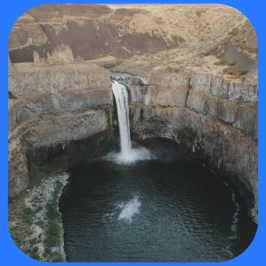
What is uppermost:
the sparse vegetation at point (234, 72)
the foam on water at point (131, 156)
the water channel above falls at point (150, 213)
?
the sparse vegetation at point (234, 72)

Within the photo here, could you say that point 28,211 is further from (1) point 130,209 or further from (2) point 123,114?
(2) point 123,114

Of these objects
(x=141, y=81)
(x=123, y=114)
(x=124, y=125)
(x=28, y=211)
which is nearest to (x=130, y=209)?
(x=28, y=211)

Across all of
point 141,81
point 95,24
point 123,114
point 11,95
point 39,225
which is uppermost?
point 95,24

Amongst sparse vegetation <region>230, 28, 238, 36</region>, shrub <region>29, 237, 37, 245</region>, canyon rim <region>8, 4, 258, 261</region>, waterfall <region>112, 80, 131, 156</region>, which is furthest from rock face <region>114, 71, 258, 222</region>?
shrub <region>29, 237, 37, 245</region>

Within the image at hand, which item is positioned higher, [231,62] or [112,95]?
[231,62]

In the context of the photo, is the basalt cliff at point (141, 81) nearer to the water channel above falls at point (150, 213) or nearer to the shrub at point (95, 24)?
the shrub at point (95, 24)

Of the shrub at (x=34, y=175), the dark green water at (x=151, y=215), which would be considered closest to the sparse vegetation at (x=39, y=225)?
the shrub at (x=34, y=175)

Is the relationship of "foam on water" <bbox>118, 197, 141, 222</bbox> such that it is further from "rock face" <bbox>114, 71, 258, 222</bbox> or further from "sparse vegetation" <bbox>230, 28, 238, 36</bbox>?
"sparse vegetation" <bbox>230, 28, 238, 36</bbox>
